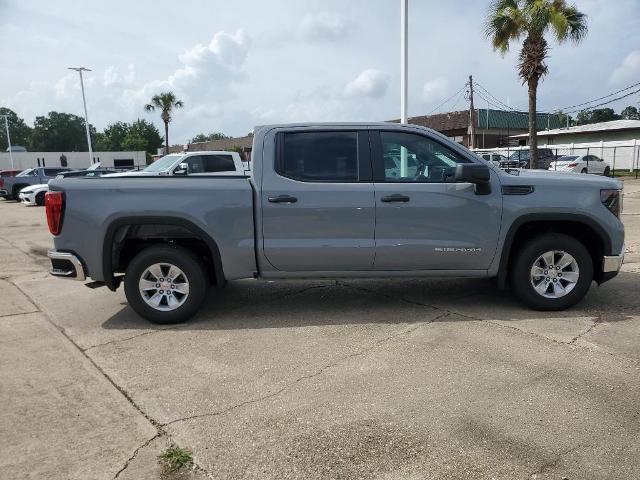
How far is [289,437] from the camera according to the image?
3061 millimetres

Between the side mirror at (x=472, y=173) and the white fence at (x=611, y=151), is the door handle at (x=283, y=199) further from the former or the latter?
the white fence at (x=611, y=151)

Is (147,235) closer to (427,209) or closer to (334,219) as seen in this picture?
(334,219)

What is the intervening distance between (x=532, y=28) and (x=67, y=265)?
735 inches

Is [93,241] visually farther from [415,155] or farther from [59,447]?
[415,155]

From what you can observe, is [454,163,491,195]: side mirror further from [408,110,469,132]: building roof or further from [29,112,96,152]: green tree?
[29,112,96,152]: green tree

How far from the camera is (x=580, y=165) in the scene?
87.1 feet

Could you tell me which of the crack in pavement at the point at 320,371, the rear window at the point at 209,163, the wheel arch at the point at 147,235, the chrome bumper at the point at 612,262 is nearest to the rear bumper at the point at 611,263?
the chrome bumper at the point at 612,262

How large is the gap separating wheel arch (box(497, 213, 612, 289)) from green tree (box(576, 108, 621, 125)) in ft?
298

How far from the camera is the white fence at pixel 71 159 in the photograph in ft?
222

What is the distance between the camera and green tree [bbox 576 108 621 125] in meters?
85.5

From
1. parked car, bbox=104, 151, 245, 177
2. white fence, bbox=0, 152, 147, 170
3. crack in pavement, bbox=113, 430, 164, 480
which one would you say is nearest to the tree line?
white fence, bbox=0, 152, 147, 170

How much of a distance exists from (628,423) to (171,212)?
12.9ft

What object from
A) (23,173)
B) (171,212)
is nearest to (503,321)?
(171,212)

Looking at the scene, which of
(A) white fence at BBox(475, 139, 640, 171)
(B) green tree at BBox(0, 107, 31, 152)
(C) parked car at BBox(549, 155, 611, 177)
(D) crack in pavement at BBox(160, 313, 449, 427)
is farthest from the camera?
(B) green tree at BBox(0, 107, 31, 152)
